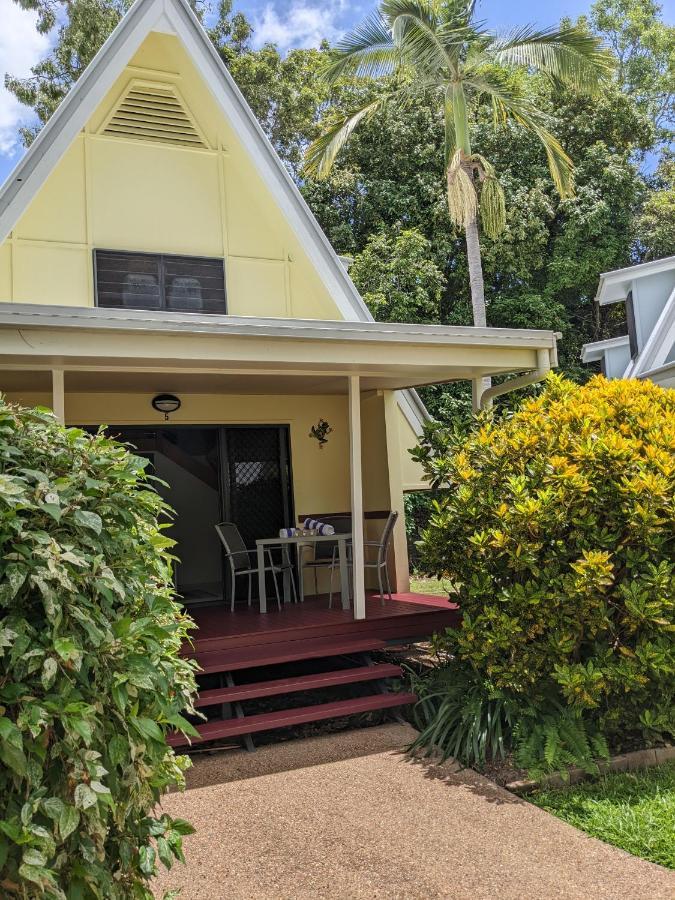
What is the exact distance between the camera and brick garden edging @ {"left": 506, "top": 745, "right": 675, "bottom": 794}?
5.20m

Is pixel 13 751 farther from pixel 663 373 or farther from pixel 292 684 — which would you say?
pixel 663 373

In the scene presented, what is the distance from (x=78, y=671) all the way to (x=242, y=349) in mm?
4324

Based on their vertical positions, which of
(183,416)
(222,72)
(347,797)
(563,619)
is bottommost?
(347,797)

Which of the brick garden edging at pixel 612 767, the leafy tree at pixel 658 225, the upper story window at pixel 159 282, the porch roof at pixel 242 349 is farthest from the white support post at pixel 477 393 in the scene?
the leafy tree at pixel 658 225

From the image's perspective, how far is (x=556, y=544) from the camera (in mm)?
5746

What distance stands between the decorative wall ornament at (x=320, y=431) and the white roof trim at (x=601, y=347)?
9.08 meters

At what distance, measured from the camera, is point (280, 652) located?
702cm

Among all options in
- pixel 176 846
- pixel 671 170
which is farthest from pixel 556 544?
pixel 671 170

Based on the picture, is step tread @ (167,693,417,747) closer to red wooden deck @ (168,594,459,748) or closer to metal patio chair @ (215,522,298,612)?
red wooden deck @ (168,594,459,748)

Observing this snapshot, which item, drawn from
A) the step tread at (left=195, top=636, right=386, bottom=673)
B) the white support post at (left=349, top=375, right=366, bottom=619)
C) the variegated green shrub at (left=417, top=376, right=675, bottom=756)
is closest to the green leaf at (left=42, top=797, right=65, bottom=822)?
the variegated green shrub at (left=417, top=376, right=675, bottom=756)

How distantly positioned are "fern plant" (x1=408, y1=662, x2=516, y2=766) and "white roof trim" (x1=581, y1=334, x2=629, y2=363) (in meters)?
12.3

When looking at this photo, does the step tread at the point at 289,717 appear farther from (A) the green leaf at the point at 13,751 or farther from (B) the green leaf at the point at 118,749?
(A) the green leaf at the point at 13,751

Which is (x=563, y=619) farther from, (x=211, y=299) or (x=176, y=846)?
(x=211, y=299)

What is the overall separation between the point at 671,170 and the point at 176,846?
2535cm
